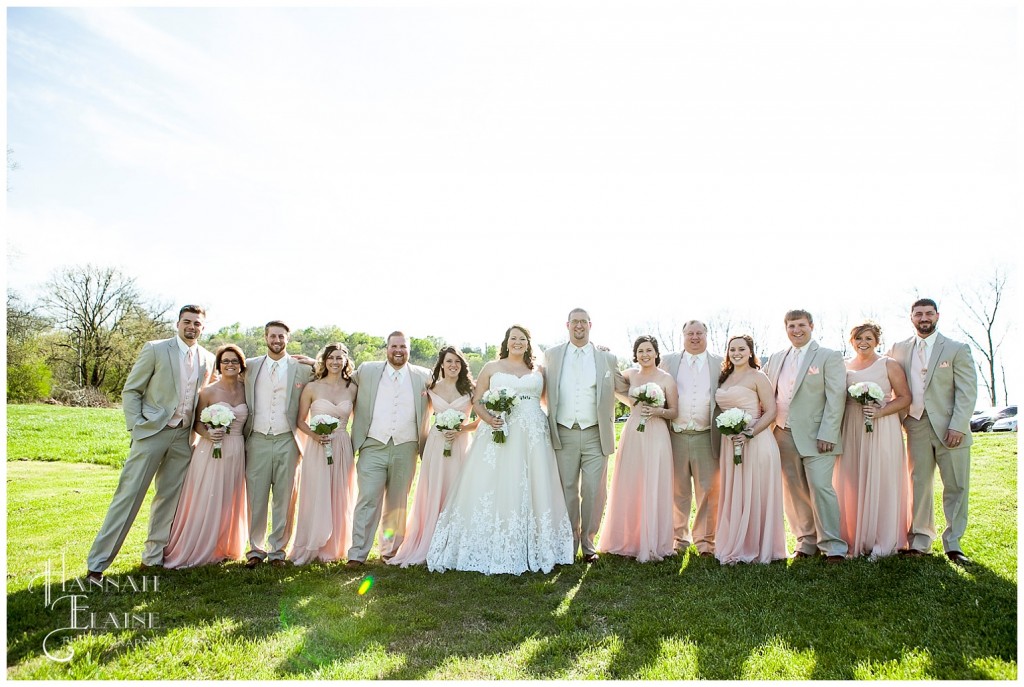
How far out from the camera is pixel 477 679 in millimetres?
4598

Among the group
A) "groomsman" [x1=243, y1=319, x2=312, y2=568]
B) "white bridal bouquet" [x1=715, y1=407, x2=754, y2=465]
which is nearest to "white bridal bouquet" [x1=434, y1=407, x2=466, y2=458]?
"groomsman" [x1=243, y1=319, x2=312, y2=568]

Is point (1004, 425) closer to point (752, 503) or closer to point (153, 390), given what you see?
point (752, 503)

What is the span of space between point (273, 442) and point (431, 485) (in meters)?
1.97

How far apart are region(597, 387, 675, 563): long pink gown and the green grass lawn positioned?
0.31 m

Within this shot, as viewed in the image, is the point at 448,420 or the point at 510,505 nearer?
the point at 510,505

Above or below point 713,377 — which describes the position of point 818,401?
below

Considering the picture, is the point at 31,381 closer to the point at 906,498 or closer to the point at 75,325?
the point at 75,325

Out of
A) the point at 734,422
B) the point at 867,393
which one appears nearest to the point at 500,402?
the point at 734,422

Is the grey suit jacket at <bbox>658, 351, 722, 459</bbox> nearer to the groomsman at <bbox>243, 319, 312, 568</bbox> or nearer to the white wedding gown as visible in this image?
the white wedding gown

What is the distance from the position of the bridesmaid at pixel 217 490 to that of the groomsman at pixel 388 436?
141 centimetres

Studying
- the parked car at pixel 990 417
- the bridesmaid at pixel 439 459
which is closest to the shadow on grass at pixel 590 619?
the bridesmaid at pixel 439 459

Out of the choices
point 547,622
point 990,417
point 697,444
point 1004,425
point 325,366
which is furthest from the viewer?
point 990,417

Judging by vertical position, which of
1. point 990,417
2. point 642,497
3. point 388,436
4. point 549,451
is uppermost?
point 388,436

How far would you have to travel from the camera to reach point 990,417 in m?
25.3
